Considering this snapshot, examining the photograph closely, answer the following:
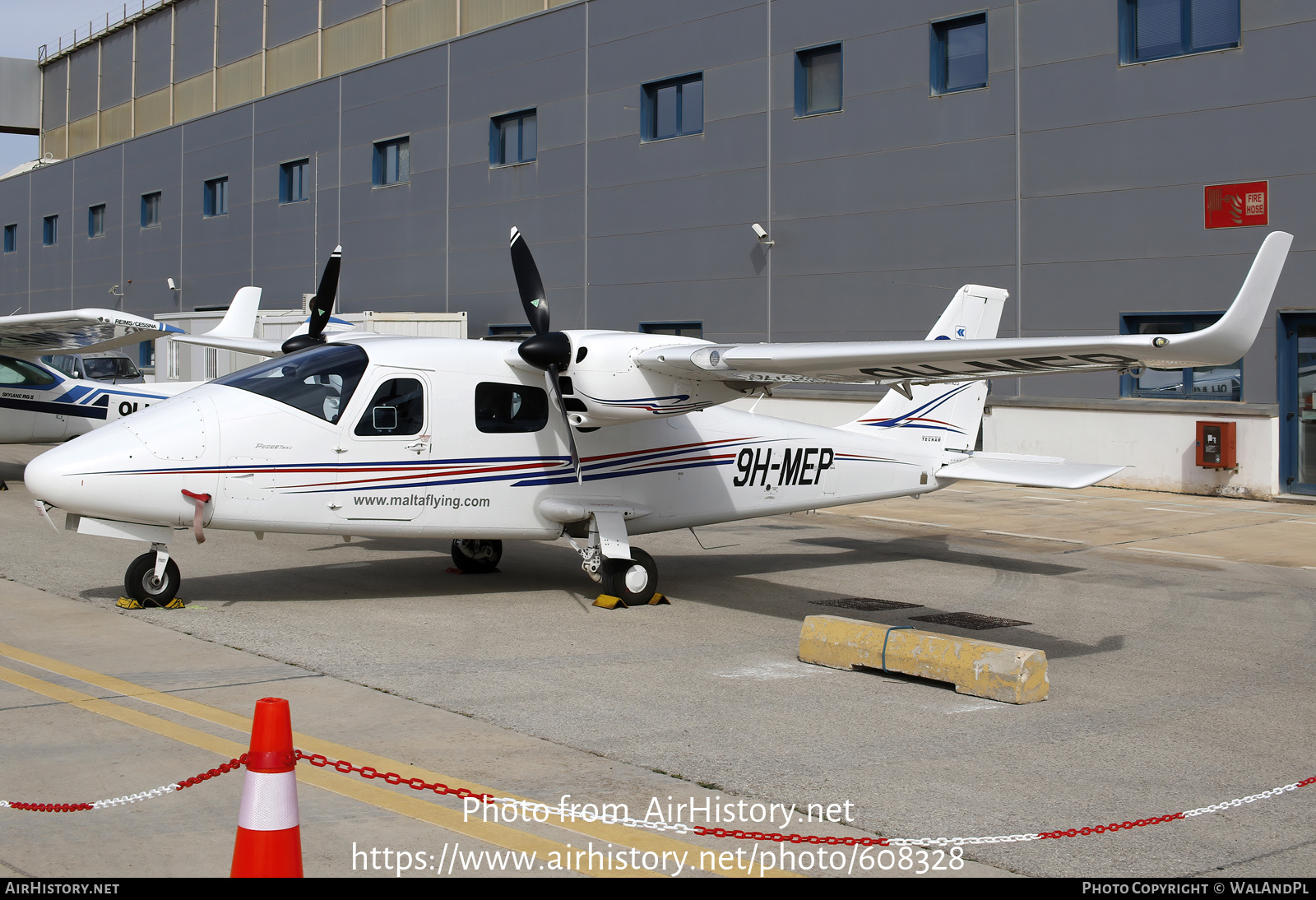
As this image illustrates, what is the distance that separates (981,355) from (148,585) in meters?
7.31

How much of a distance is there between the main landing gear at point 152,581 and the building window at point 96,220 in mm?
45941

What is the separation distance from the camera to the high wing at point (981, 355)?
290 inches

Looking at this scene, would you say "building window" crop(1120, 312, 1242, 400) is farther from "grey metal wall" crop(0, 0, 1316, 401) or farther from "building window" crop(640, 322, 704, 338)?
"building window" crop(640, 322, 704, 338)

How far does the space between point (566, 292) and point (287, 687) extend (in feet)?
75.4

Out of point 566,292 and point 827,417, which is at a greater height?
point 566,292

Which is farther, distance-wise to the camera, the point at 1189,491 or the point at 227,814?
the point at 1189,491

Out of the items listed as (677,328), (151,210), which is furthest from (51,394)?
(151,210)

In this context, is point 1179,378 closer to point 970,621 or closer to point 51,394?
point 970,621

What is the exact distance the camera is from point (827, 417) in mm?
25438

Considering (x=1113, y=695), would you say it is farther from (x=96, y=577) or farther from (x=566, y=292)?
(x=566, y=292)

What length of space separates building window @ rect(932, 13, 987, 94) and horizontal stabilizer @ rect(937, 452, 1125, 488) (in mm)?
11615

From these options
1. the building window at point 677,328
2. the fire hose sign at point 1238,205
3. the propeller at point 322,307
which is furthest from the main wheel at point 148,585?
the building window at point 677,328

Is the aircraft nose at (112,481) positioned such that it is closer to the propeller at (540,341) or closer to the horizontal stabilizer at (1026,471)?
the propeller at (540,341)
